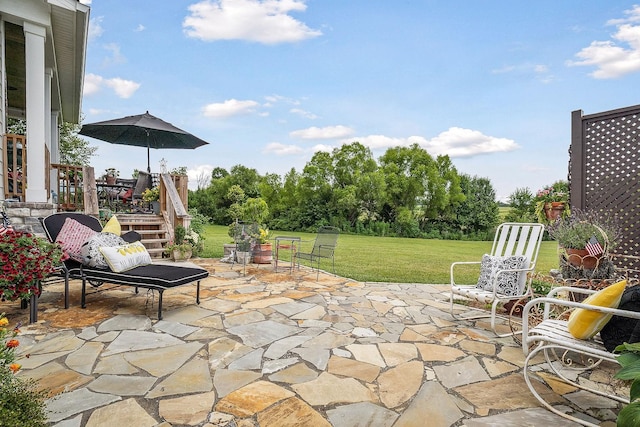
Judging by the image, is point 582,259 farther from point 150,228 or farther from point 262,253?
point 150,228

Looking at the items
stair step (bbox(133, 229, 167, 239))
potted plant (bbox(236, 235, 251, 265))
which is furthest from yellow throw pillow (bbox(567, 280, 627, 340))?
stair step (bbox(133, 229, 167, 239))

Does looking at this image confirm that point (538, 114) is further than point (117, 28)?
No

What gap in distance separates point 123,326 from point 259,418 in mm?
2137

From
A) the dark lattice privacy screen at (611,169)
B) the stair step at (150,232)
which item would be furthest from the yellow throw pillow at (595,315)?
the stair step at (150,232)

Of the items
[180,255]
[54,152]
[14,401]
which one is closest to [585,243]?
[14,401]

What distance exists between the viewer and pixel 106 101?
44.4ft

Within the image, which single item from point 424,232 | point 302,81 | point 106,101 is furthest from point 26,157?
point 424,232

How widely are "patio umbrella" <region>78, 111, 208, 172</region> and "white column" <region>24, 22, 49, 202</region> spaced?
7.41ft

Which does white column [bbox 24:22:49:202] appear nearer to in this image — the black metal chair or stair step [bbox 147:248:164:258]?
stair step [bbox 147:248:164:258]

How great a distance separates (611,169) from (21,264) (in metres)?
6.74

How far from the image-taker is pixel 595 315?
7.20 ft

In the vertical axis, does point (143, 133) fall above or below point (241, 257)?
above

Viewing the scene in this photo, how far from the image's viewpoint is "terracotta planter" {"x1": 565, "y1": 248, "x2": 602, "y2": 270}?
3820mm

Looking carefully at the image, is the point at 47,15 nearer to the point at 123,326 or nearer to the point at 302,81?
the point at 123,326
